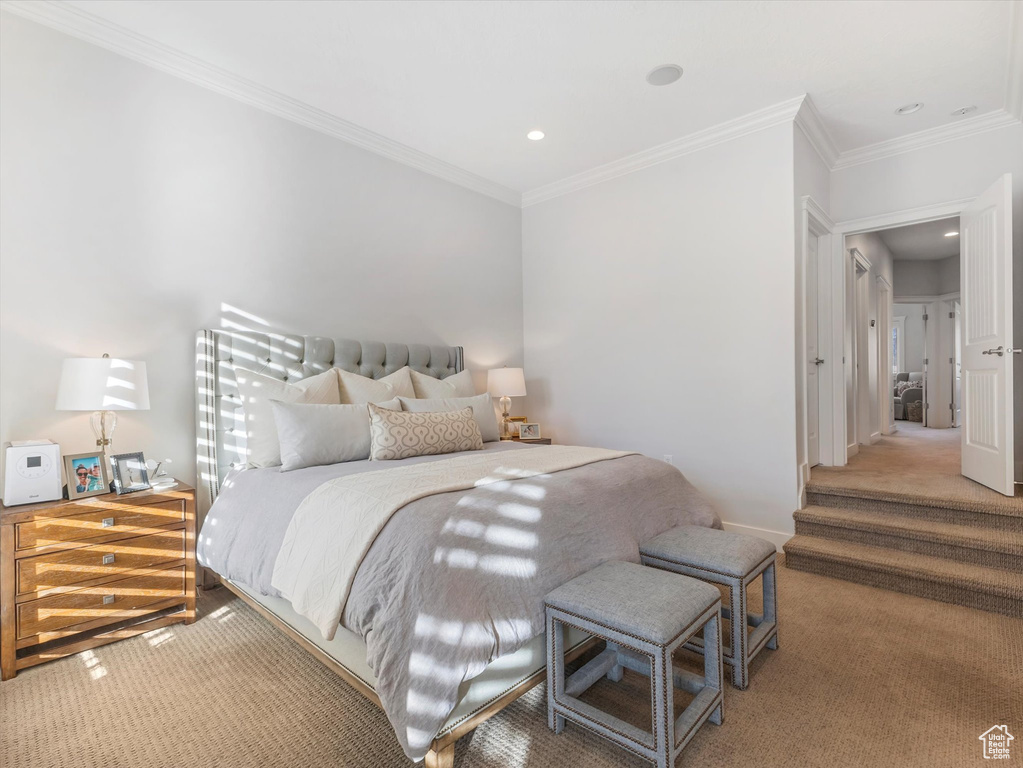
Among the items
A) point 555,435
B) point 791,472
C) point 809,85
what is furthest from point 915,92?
point 555,435

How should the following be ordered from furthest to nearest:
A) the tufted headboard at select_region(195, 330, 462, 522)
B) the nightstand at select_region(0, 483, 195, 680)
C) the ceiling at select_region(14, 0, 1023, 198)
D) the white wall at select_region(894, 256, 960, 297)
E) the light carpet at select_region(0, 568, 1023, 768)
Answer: the white wall at select_region(894, 256, 960, 297)
the tufted headboard at select_region(195, 330, 462, 522)
the ceiling at select_region(14, 0, 1023, 198)
the nightstand at select_region(0, 483, 195, 680)
the light carpet at select_region(0, 568, 1023, 768)

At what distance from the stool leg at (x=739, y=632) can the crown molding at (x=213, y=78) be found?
3592 mm

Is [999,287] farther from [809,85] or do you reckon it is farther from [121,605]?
[121,605]

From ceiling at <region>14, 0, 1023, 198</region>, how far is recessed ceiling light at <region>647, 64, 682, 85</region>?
0.04 meters

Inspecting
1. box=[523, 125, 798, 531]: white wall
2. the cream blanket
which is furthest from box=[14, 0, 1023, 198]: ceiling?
the cream blanket

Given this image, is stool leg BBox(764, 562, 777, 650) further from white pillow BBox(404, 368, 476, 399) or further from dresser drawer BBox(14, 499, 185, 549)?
dresser drawer BBox(14, 499, 185, 549)

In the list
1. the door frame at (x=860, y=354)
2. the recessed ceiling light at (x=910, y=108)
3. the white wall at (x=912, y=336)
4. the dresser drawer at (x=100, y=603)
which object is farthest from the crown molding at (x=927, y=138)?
the white wall at (x=912, y=336)

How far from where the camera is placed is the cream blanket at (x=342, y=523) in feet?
5.49

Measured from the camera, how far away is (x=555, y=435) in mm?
4852

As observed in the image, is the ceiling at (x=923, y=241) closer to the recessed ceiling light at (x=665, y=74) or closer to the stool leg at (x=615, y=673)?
the recessed ceiling light at (x=665, y=74)

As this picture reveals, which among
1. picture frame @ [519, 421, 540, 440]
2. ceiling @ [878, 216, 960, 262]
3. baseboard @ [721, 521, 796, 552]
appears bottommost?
baseboard @ [721, 521, 796, 552]

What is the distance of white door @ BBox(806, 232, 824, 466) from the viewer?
411cm

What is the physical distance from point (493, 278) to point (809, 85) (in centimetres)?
268

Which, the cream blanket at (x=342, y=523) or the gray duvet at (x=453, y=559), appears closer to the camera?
the gray duvet at (x=453, y=559)
